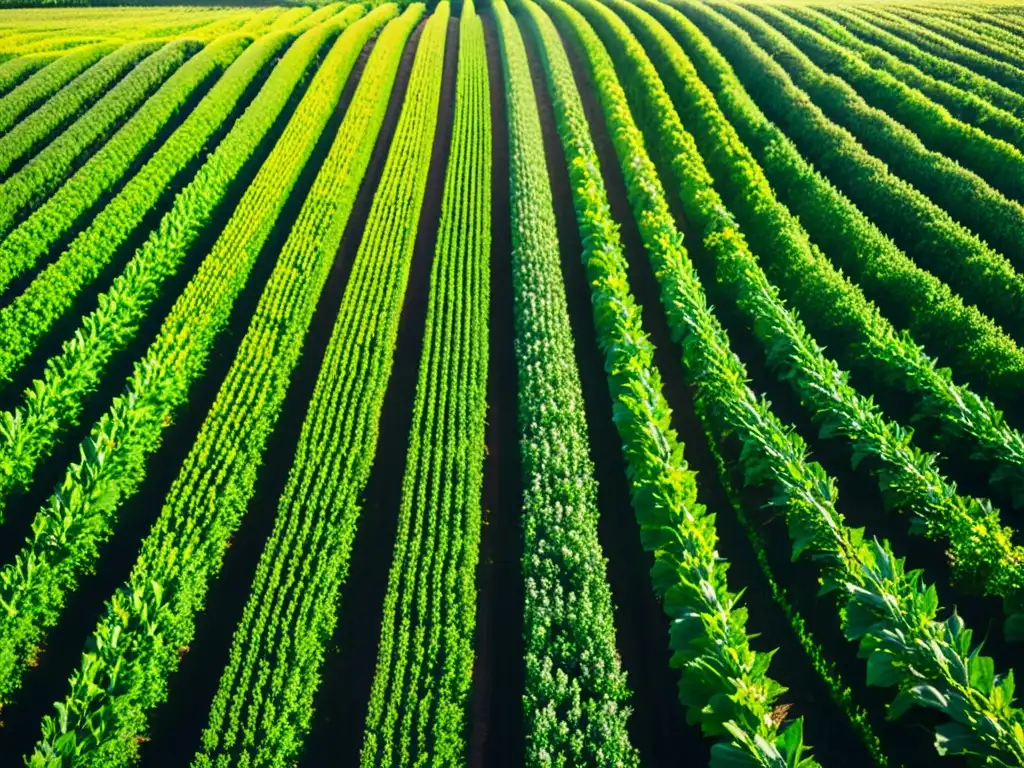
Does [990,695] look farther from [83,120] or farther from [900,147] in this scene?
[83,120]

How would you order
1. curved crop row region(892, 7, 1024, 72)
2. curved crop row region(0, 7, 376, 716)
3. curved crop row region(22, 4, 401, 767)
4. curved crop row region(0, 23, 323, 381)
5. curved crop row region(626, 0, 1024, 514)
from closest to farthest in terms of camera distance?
curved crop row region(22, 4, 401, 767), curved crop row region(0, 7, 376, 716), curved crop row region(626, 0, 1024, 514), curved crop row region(0, 23, 323, 381), curved crop row region(892, 7, 1024, 72)

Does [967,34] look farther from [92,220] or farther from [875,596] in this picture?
[92,220]

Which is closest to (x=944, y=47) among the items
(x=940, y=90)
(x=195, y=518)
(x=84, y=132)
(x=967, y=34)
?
(x=967, y=34)

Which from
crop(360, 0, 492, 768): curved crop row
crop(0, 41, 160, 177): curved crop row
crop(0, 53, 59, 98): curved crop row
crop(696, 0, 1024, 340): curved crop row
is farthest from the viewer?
crop(0, 53, 59, 98): curved crop row

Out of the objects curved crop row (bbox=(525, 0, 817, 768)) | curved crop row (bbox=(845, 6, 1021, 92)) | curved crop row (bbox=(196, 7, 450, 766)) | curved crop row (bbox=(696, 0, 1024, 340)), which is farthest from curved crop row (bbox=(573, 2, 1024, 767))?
curved crop row (bbox=(845, 6, 1021, 92))

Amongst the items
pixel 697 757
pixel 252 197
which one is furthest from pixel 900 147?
pixel 252 197

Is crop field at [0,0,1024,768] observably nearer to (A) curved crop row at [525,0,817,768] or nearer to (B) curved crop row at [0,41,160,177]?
(A) curved crop row at [525,0,817,768]
